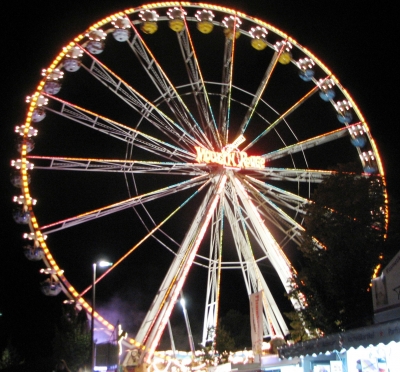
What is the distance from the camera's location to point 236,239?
63.9ft

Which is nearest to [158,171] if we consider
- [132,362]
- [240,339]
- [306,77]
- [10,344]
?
[132,362]

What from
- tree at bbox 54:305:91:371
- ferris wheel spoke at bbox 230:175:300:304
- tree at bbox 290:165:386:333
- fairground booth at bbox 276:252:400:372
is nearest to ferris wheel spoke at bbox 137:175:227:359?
ferris wheel spoke at bbox 230:175:300:304

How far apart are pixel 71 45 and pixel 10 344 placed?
3186 centimetres

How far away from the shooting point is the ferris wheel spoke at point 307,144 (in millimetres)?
20375

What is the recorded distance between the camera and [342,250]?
528 inches

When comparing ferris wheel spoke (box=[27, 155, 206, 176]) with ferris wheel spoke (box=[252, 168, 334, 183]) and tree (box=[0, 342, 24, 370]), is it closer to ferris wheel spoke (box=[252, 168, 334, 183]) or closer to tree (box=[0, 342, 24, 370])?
ferris wheel spoke (box=[252, 168, 334, 183])

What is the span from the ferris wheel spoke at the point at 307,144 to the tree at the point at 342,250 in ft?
19.2

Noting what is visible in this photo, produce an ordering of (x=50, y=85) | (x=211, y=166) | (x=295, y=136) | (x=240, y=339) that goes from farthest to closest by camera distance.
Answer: (x=240, y=339) → (x=295, y=136) → (x=211, y=166) → (x=50, y=85)

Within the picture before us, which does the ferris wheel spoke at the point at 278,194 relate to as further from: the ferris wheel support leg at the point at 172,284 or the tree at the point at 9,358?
the tree at the point at 9,358

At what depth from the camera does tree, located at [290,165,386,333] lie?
13.0 m

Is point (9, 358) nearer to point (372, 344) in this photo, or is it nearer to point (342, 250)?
point (342, 250)

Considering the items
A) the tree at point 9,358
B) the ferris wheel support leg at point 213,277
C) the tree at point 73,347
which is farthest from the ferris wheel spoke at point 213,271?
the tree at point 9,358

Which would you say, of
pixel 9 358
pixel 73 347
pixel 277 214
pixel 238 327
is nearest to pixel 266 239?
pixel 277 214

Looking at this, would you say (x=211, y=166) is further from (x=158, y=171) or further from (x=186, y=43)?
(x=186, y=43)
